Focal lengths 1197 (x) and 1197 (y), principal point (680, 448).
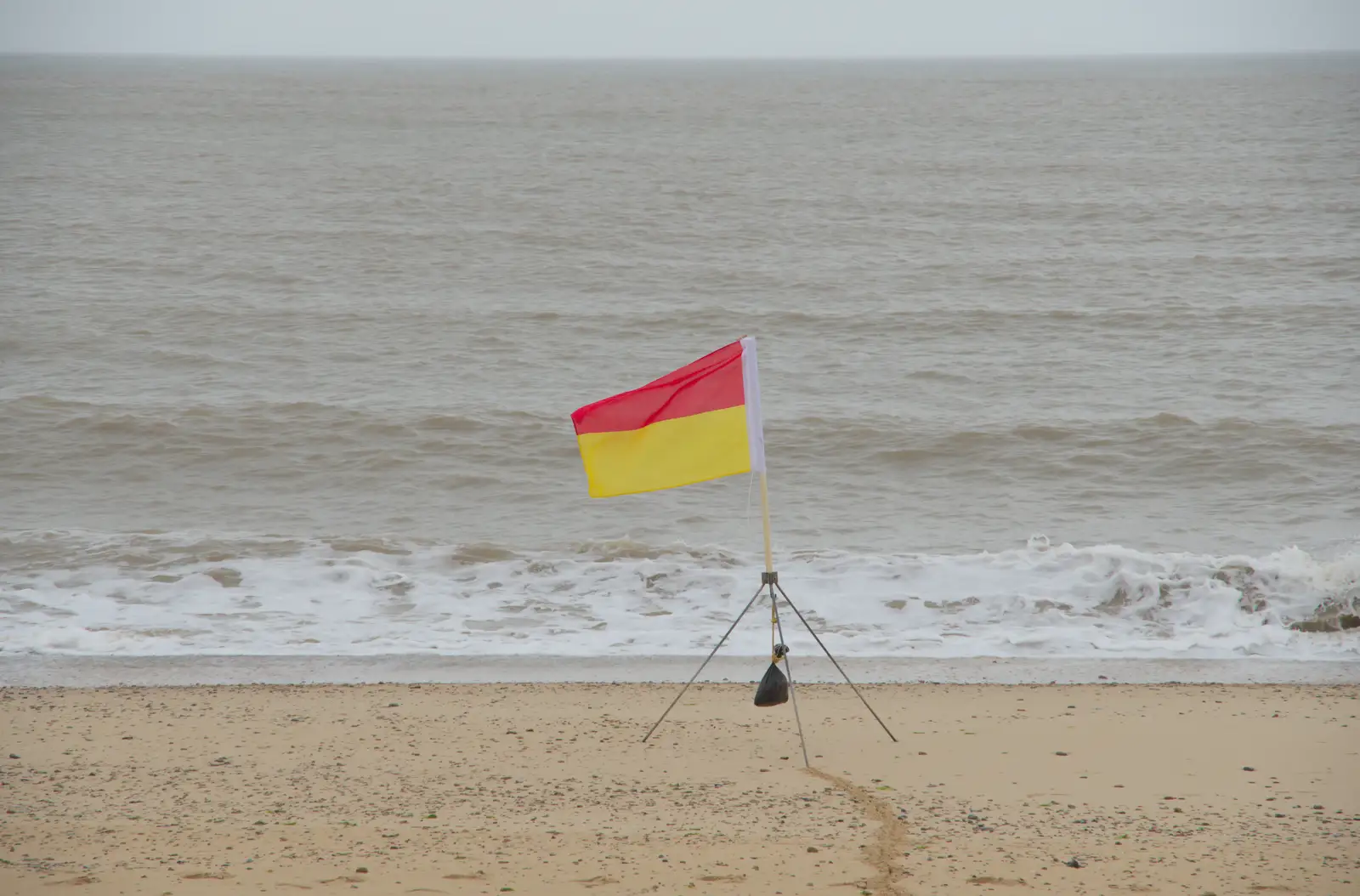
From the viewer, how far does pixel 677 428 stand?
688 centimetres

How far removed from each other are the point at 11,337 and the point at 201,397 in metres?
6.19

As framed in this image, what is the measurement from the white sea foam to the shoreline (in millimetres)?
214

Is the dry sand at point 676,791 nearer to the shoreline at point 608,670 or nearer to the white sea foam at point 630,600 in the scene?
the shoreline at point 608,670

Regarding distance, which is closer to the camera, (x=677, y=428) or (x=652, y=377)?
(x=677, y=428)

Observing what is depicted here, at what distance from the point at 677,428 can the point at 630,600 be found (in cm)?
465

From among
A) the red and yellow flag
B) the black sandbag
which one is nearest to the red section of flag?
the red and yellow flag

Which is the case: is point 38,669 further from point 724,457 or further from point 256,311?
point 256,311

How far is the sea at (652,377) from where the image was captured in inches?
416

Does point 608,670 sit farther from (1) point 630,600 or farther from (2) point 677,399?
(2) point 677,399

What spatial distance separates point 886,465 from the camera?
15930 millimetres

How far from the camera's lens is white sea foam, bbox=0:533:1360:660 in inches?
392

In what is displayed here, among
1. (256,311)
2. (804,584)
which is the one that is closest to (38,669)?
(804,584)

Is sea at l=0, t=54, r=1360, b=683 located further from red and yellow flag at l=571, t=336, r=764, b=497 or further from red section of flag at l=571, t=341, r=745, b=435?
red section of flag at l=571, t=341, r=745, b=435

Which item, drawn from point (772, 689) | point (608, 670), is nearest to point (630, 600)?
point (608, 670)
